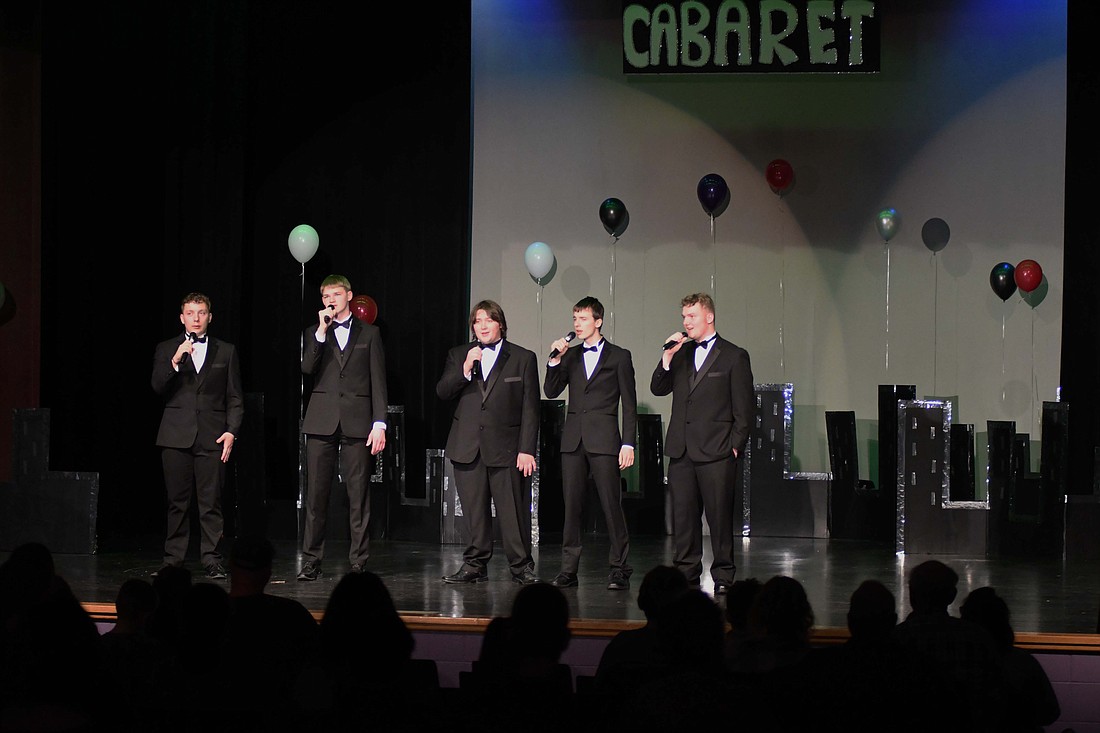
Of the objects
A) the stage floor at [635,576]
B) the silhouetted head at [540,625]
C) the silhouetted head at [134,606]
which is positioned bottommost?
the stage floor at [635,576]

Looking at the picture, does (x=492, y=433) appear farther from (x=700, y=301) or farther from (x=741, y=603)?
(x=741, y=603)

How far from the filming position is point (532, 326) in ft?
28.2

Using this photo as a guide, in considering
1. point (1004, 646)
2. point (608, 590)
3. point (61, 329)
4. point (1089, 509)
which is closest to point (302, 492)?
point (61, 329)

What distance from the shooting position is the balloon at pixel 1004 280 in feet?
26.4

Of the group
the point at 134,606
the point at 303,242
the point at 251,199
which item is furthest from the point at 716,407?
the point at 251,199

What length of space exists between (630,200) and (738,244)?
2.52 feet

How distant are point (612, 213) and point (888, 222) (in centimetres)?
176

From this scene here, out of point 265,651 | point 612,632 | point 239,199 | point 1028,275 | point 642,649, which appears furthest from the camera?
point 1028,275

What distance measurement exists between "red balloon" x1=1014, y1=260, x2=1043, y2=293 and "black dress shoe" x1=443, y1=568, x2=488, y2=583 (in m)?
4.04

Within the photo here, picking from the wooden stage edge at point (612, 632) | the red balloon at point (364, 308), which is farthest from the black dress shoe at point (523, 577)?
the red balloon at point (364, 308)

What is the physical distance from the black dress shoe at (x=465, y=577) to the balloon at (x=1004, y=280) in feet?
13.0

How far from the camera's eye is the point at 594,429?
6004 mm

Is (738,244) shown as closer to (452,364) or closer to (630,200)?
(630,200)

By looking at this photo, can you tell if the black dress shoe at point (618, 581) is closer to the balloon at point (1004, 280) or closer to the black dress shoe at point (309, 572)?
the black dress shoe at point (309, 572)
